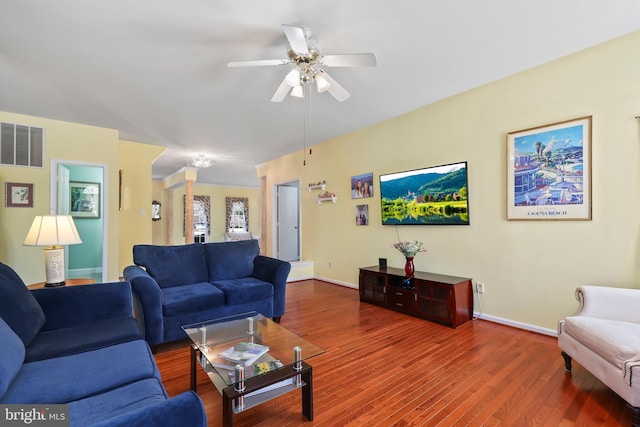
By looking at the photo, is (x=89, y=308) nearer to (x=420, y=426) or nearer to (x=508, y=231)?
(x=420, y=426)

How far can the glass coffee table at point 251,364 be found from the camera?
4.75 ft

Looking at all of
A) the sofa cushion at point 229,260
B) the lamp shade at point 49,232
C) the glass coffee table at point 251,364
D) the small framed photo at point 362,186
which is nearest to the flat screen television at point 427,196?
the small framed photo at point 362,186

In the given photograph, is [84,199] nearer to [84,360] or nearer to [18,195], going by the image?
[18,195]

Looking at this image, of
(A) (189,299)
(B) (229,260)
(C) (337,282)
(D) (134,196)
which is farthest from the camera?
(D) (134,196)

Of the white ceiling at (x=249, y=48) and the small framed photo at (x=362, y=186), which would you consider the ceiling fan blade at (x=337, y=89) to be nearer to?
the white ceiling at (x=249, y=48)

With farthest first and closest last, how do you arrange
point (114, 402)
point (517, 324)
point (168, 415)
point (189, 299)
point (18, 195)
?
point (18, 195) < point (517, 324) < point (189, 299) < point (114, 402) < point (168, 415)

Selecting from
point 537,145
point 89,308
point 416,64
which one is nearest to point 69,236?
point 89,308

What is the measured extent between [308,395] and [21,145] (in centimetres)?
501

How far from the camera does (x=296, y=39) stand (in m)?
1.97

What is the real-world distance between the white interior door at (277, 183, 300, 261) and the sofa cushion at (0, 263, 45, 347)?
207 inches

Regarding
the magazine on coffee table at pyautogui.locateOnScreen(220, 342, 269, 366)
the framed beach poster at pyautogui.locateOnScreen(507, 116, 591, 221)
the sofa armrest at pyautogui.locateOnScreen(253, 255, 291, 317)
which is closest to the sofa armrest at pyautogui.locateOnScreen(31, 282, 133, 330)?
the magazine on coffee table at pyautogui.locateOnScreen(220, 342, 269, 366)

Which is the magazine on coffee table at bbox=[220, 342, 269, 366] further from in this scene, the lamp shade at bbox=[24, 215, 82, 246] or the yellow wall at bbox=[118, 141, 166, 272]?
the yellow wall at bbox=[118, 141, 166, 272]

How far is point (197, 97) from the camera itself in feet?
11.2

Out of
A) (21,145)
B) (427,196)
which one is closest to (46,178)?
(21,145)
